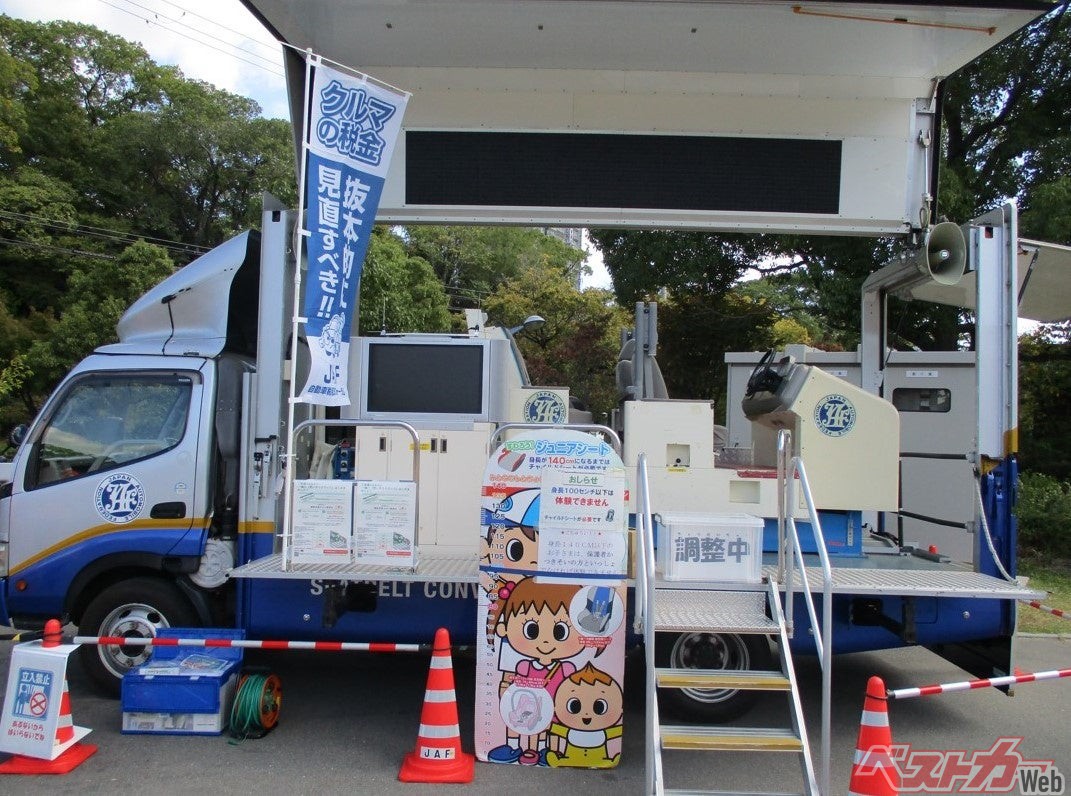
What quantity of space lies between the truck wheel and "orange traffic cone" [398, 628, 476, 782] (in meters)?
1.27

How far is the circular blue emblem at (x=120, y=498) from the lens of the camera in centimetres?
553

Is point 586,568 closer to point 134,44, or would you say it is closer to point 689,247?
point 689,247

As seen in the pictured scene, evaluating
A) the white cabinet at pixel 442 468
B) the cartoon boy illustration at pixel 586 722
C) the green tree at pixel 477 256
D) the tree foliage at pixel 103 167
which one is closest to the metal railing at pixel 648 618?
the cartoon boy illustration at pixel 586 722

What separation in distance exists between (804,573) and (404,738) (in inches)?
103

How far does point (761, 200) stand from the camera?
6266 millimetres

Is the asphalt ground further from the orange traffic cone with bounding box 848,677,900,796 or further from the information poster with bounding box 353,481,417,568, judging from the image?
the information poster with bounding box 353,481,417,568

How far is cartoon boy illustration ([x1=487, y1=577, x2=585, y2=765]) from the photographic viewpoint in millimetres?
4629

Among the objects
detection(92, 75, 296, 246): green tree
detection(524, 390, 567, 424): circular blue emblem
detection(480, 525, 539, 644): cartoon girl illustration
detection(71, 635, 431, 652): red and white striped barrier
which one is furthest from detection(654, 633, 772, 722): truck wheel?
detection(92, 75, 296, 246): green tree

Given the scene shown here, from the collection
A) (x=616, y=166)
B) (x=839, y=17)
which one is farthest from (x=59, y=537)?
(x=839, y=17)

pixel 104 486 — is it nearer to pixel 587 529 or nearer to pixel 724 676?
pixel 587 529

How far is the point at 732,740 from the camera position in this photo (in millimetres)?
4160

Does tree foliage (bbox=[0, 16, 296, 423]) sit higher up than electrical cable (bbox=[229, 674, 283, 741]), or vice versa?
tree foliage (bbox=[0, 16, 296, 423])

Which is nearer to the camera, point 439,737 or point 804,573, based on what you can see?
point 804,573

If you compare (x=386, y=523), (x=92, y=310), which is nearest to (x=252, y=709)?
(x=386, y=523)
